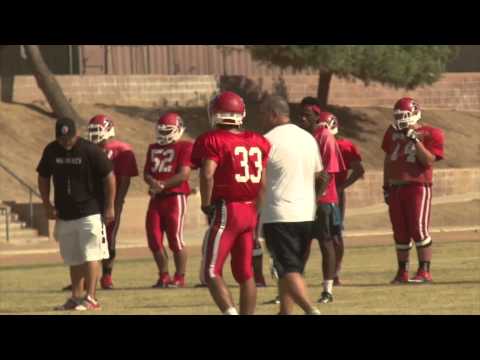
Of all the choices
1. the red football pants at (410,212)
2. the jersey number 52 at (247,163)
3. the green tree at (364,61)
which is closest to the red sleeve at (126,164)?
the red football pants at (410,212)

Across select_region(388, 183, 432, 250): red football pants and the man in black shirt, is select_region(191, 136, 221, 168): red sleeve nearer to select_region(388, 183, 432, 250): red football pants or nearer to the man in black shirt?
the man in black shirt

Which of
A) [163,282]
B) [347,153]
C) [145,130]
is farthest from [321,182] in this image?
[145,130]

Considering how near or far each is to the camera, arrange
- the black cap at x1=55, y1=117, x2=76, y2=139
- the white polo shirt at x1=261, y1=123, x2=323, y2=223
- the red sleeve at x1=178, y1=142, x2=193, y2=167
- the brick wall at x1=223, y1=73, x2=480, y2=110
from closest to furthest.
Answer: the white polo shirt at x1=261, y1=123, x2=323, y2=223 → the black cap at x1=55, y1=117, x2=76, y2=139 → the red sleeve at x1=178, y1=142, x2=193, y2=167 → the brick wall at x1=223, y1=73, x2=480, y2=110

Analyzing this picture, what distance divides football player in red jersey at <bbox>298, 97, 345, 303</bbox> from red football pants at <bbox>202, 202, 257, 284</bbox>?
11.1 feet

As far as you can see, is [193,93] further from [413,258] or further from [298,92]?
[413,258]

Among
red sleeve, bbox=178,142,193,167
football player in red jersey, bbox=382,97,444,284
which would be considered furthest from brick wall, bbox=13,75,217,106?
football player in red jersey, bbox=382,97,444,284

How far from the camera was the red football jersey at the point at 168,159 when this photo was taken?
19.6m

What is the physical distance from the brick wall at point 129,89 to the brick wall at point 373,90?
5.97ft

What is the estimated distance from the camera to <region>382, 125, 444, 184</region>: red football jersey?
18.9m

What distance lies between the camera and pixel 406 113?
18688 millimetres

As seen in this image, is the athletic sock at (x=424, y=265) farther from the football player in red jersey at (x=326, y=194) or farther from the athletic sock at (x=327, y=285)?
the athletic sock at (x=327, y=285)

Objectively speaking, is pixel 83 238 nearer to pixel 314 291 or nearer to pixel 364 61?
pixel 314 291

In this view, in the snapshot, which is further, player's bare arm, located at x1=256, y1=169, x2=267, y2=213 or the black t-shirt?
the black t-shirt

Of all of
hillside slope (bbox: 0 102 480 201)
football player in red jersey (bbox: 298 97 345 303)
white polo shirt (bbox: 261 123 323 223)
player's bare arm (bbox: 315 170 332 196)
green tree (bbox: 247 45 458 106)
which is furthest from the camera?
green tree (bbox: 247 45 458 106)
